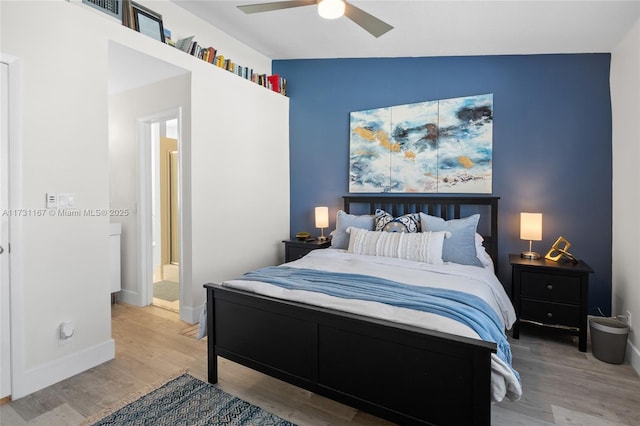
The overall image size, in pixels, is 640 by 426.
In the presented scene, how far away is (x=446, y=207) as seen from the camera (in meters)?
3.67

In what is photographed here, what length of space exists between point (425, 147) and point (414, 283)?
1951 mm

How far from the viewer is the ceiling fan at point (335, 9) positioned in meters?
2.20

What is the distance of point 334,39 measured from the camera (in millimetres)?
3633

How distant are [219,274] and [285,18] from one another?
2638 millimetres

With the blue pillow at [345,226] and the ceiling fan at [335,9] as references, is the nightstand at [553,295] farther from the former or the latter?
the ceiling fan at [335,9]

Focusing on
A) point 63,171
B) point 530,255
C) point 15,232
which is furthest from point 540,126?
point 15,232

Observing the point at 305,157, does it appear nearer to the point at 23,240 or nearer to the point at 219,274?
the point at 219,274

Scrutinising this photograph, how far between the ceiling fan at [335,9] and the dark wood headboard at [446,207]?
188 centimetres

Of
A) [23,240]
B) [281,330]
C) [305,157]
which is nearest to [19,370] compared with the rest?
[23,240]

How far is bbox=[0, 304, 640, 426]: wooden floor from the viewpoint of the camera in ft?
6.36

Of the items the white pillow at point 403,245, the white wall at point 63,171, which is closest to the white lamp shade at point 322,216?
the white pillow at point 403,245

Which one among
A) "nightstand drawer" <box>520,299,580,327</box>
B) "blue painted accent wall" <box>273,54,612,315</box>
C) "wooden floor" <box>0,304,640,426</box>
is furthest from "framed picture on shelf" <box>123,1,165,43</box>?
"nightstand drawer" <box>520,299,580,327</box>

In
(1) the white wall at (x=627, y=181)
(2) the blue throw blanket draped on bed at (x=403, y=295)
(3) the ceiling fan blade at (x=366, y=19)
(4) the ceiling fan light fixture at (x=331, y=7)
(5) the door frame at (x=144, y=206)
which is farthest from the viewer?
(5) the door frame at (x=144, y=206)

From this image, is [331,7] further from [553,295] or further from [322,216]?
[553,295]
